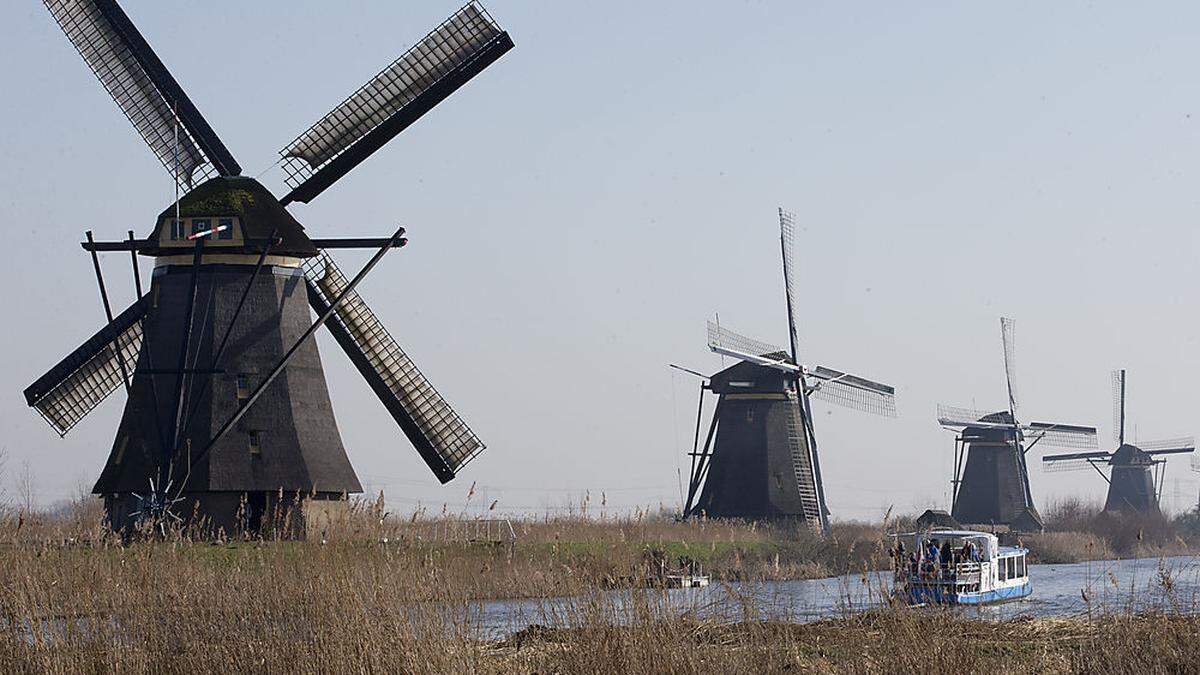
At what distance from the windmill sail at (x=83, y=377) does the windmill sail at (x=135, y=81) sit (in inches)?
113

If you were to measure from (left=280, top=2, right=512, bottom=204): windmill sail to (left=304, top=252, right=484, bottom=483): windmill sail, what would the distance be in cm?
172

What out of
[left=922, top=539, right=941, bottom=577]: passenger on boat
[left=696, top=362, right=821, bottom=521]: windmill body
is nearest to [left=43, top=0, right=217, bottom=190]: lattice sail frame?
[left=922, top=539, right=941, bottom=577]: passenger on boat

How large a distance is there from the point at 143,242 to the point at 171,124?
294 cm

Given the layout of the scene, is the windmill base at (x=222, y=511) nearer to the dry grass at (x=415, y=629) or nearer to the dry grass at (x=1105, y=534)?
the dry grass at (x=415, y=629)

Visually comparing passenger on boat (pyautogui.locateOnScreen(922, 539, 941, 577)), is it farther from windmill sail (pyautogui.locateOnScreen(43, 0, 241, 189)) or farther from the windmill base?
windmill sail (pyautogui.locateOnScreen(43, 0, 241, 189))

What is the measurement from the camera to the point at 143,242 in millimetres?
26719

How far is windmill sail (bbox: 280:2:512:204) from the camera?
28.3 meters

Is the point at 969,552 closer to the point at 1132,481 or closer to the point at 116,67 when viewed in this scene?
the point at 116,67

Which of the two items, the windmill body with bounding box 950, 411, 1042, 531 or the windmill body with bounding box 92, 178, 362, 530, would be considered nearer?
the windmill body with bounding box 92, 178, 362, 530

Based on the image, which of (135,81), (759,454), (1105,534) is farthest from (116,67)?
(1105,534)

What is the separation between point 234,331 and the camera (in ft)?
88.3

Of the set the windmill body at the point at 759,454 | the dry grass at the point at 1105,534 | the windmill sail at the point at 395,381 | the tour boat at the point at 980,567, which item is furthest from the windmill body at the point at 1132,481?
the windmill sail at the point at 395,381

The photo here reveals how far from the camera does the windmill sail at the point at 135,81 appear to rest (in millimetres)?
28688

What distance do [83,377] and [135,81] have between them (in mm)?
5047
